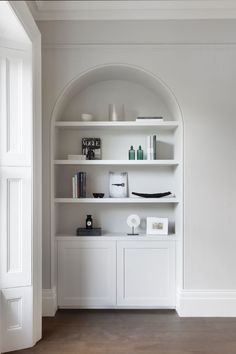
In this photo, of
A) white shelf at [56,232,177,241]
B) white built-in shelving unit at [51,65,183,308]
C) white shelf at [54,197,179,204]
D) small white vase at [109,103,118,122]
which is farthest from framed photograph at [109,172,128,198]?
small white vase at [109,103,118,122]

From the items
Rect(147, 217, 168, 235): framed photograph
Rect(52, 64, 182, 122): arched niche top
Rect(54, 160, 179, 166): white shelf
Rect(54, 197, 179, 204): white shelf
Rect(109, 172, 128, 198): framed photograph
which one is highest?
Rect(52, 64, 182, 122): arched niche top

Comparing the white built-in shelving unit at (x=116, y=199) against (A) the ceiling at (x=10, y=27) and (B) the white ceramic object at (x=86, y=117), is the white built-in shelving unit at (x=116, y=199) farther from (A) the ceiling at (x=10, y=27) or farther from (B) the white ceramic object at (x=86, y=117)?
(A) the ceiling at (x=10, y=27)

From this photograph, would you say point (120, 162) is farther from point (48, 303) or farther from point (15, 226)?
point (48, 303)

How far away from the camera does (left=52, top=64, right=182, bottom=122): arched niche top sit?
3.33 metres

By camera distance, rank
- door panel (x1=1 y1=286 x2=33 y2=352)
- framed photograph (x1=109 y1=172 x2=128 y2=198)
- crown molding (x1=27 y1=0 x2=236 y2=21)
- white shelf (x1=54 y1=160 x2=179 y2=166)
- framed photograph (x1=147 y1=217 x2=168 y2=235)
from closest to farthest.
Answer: door panel (x1=1 y1=286 x2=33 y2=352)
crown molding (x1=27 y1=0 x2=236 y2=21)
white shelf (x1=54 y1=160 x2=179 y2=166)
framed photograph (x1=147 y1=217 x2=168 y2=235)
framed photograph (x1=109 y1=172 x2=128 y2=198)

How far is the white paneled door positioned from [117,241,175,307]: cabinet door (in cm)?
99

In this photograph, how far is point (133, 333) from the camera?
2.91m

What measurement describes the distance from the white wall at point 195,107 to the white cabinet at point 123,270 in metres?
0.22

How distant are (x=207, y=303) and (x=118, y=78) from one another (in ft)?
8.14

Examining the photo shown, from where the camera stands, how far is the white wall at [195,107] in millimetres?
3301

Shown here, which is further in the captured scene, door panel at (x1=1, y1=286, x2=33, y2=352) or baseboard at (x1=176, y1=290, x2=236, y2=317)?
baseboard at (x1=176, y1=290, x2=236, y2=317)

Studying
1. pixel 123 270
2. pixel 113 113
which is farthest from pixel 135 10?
pixel 123 270

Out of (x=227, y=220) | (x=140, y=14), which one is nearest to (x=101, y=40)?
(x=140, y=14)

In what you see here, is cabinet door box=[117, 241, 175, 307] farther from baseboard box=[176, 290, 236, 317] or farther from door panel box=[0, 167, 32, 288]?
door panel box=[0, 167, 32, 288]
